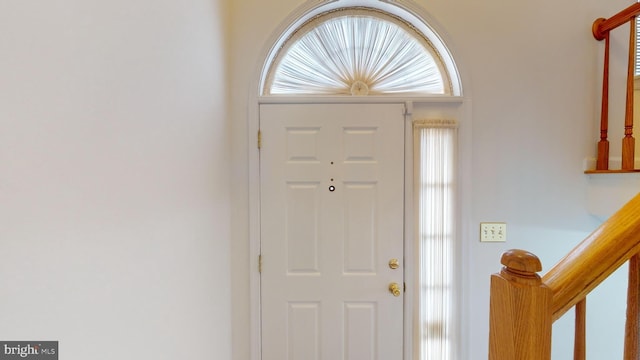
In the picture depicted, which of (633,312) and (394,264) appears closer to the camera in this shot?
(633,312)

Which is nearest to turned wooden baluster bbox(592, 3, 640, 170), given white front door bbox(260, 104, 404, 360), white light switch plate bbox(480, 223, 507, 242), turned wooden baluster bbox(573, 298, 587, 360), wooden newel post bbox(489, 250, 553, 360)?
white light switch plate bbox(480, 223, 507, 242)

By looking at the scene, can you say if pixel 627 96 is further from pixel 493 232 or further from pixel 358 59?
pixel 358 59

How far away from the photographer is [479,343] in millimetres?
1573

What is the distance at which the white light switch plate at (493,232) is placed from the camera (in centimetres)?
158

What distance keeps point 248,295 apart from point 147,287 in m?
0.84

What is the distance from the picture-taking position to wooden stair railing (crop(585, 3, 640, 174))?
1375 millimetres

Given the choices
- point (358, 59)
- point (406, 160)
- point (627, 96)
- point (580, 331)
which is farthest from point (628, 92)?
point (580, 331)

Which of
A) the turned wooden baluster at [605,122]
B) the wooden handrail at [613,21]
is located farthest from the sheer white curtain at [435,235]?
the wooden handrail at [613,21]

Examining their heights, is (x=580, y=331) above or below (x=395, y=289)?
above

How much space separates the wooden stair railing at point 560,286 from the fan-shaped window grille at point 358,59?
1.34m

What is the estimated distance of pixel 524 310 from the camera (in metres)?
0.52

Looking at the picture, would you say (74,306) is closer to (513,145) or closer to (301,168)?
(301,168)

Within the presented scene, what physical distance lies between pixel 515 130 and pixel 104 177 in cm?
197

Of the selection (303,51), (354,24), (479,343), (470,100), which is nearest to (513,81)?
(470,100)
